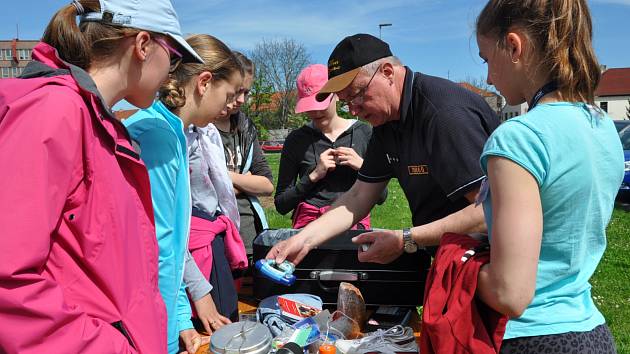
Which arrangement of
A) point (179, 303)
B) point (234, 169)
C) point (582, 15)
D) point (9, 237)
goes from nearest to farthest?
1. point (9, 237)
2. point (582, 15)
3. point (179, 303)
4. point (234, 169)

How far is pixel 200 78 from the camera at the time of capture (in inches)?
79.3

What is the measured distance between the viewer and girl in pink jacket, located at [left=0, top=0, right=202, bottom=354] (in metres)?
1.00

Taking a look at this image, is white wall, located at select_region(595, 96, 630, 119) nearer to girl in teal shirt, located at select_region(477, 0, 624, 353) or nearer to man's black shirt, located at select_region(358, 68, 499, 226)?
man's black shirt, located at select_region(358, 68, 499, 226)

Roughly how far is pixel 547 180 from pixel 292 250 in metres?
1.27

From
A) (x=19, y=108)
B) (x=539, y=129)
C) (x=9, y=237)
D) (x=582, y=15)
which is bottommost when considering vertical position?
(x=9, y=237)

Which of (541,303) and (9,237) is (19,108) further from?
(541,303)

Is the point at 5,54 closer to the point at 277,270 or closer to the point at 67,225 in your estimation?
the point at 277,270

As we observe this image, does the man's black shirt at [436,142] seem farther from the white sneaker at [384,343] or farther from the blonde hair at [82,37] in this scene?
the blonde hair at [82,37]

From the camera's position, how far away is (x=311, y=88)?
3500 mm

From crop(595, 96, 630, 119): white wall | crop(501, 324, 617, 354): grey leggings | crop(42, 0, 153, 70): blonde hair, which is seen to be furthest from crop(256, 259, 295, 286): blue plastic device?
crop(595, 96, 630, 119): white wall

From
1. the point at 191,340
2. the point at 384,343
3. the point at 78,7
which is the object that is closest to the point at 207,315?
the point at 191,340

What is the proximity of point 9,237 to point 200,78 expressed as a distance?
3.78ft

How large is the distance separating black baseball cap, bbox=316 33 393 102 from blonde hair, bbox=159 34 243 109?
45 centimetres

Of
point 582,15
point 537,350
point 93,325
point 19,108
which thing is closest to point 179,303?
point 93,325
